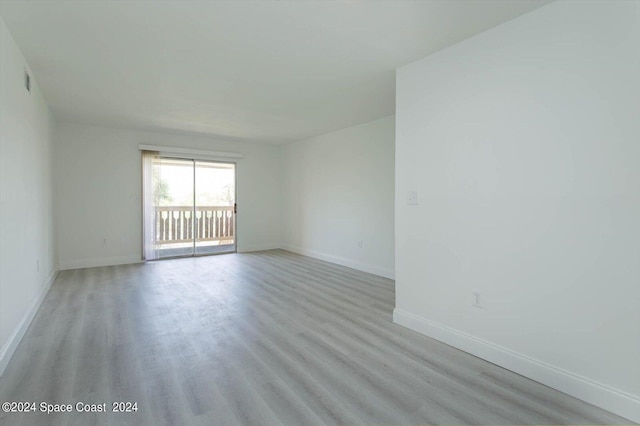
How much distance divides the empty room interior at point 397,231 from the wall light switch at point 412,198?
0.12ft

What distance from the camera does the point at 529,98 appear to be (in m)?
2.02

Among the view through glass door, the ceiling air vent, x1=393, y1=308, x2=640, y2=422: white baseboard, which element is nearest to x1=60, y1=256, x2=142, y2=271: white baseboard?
the view through glass door

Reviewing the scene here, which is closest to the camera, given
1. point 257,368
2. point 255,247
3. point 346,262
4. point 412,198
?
point 257,368

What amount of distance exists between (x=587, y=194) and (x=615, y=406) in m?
1.17

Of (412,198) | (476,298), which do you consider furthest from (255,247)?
(476,298)

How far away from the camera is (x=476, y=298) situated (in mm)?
2328

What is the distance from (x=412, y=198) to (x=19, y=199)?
11.0 feet

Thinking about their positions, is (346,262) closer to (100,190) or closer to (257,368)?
(257,368)

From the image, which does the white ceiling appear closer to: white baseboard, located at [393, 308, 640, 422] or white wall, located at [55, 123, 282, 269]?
white wall, located at [55, 123, 282, 269]

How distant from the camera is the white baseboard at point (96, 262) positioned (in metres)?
5.07

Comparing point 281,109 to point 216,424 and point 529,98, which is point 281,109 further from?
point 216,424

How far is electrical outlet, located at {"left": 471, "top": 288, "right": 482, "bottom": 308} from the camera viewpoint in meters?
2.31

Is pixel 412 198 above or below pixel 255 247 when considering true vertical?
above

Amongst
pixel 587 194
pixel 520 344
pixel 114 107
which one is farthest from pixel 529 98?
pixel 114 107
